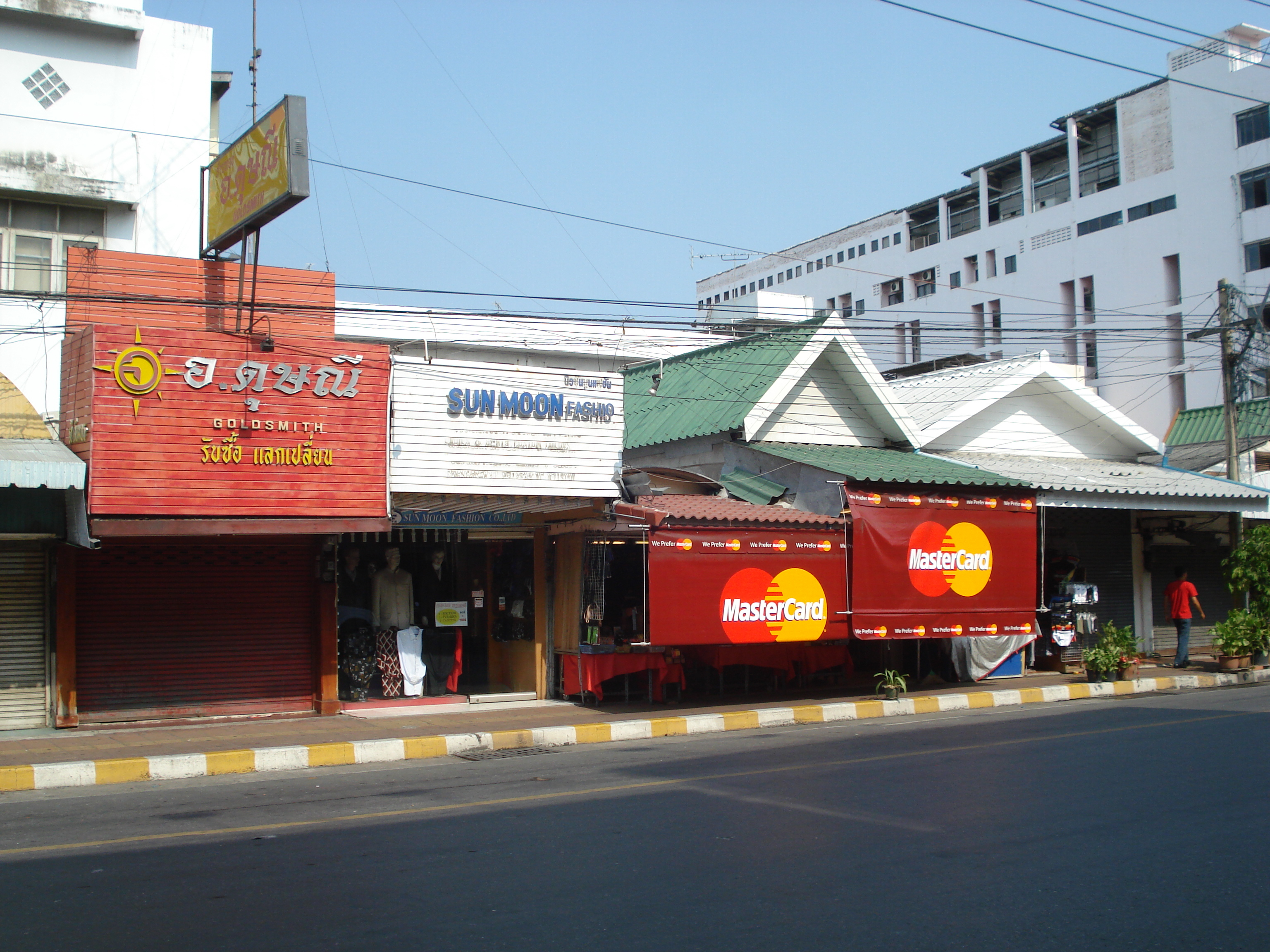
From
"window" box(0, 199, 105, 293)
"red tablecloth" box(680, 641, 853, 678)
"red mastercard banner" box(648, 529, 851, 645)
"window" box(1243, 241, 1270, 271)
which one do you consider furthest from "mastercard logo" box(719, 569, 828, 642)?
"window" box(1243, 241, 1270, 271)

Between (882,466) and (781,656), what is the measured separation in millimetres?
3352

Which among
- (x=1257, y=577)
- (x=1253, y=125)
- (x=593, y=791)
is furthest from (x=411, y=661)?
(x=1253, y=125)

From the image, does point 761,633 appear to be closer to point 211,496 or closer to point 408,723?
point 408,723

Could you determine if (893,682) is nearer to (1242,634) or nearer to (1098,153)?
(1242,634)

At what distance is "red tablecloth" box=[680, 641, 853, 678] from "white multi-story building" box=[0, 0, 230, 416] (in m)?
9.14

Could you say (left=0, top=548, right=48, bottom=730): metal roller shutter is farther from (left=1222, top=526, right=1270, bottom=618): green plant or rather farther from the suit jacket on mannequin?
(left=1222, top=526, right=1270, bottom=618): green plant

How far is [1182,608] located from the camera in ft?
63.9

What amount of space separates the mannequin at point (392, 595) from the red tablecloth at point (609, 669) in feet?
7.75

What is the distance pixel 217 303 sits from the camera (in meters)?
12.2

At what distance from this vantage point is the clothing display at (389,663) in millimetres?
15227

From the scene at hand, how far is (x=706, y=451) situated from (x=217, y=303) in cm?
894

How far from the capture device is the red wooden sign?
1191 cm

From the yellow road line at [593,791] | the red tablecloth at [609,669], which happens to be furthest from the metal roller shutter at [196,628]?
the yellow road line at [593,791]

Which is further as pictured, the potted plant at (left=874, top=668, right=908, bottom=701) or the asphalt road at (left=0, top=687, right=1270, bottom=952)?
the potted plant at (left=874, top=668, right=908, bottom=701)
